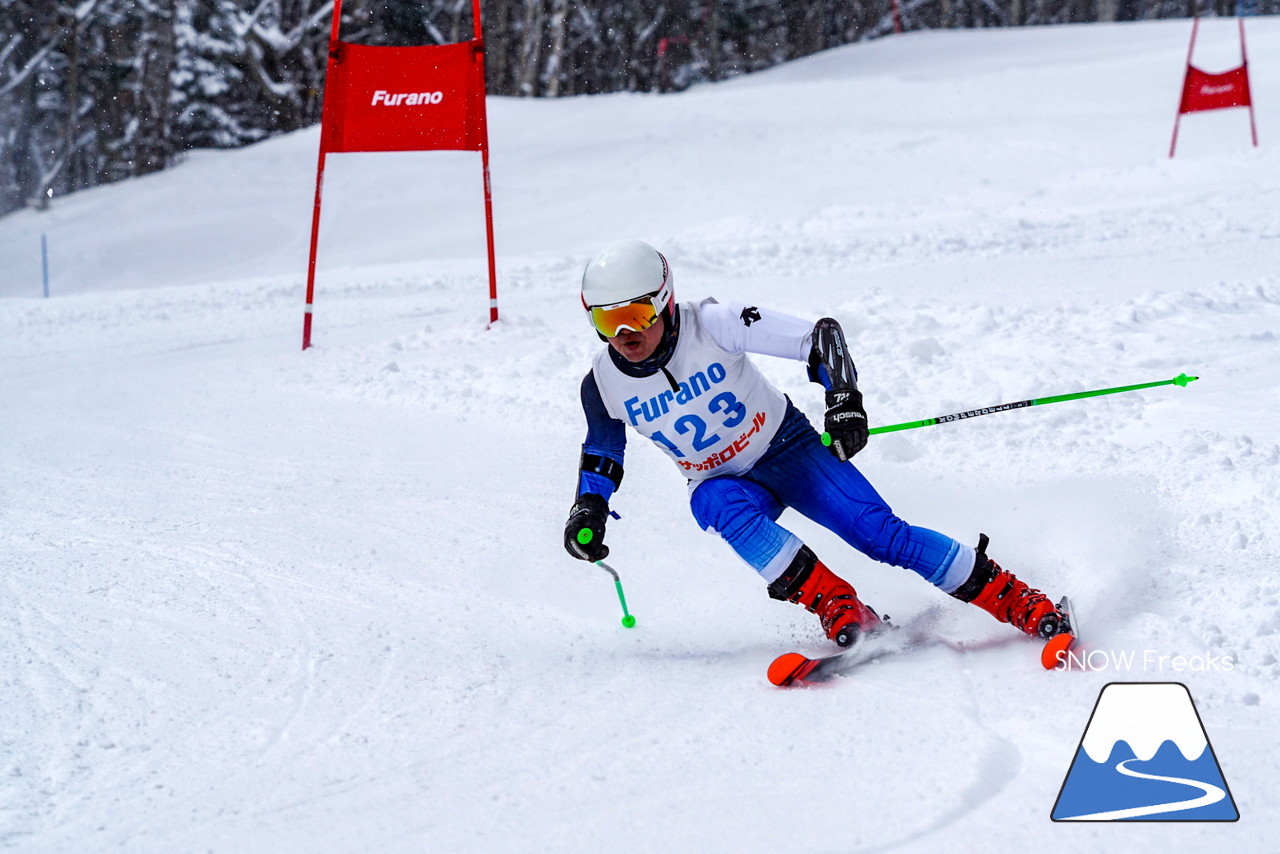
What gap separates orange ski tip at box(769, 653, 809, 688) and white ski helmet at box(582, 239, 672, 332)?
1.17m

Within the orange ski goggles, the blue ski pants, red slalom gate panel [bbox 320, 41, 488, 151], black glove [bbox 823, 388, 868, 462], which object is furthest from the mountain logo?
red slalom gate panel [bbox 320, 41, 488, 151]

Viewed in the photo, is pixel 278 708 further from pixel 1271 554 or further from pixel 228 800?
pixel 1271 554

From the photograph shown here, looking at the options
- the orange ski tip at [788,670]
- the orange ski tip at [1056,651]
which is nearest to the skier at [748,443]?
the orange ski tip at [1056,651]

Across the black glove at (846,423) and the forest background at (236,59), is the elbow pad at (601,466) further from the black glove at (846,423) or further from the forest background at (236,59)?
the forest background at (236,59)

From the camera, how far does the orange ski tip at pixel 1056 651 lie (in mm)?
3154

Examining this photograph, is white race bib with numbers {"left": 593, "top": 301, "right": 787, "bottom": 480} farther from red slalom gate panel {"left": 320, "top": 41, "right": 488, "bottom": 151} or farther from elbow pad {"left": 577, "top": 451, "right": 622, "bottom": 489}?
red slalom gate panel {"left": 320, "top": 41, "right": 488, "bottom": 151}

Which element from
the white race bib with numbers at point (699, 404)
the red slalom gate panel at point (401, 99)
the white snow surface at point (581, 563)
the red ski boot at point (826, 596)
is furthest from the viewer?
the red slalom gate panel at point (401, 99)

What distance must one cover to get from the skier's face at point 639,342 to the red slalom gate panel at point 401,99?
13.9 feet

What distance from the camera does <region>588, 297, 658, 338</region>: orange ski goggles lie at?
349 cm

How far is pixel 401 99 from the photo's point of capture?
7.73m

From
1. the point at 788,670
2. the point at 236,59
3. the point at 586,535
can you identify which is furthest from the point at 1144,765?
the point at 236,59

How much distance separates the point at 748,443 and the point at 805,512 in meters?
0.31

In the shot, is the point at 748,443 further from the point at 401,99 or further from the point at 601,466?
the point at 401,99

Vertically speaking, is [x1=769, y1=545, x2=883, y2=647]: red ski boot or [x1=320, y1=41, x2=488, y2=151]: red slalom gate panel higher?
[x1=320, y1=41, x2=488, y2=151]: red slalom gate panel
